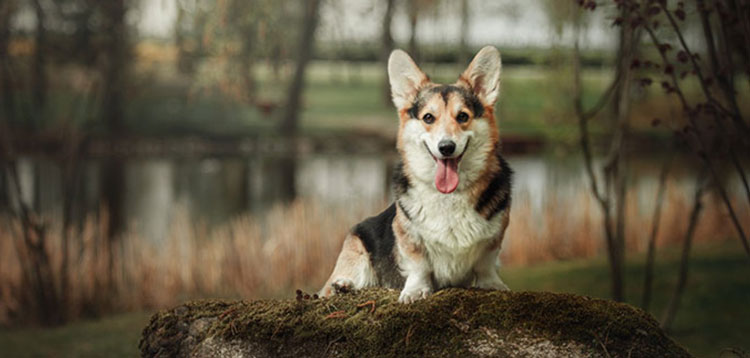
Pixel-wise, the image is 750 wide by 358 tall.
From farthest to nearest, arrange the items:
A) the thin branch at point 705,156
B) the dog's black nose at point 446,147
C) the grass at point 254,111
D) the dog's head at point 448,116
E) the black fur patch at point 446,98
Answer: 1. the grass at point 254,111
2. the thin branch at point 705,156
3. the black fur patch at point 446,98
4. the dog's head at point 448,116
5. the dog's black nose at point 446,147

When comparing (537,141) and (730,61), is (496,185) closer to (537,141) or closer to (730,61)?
(730,61)

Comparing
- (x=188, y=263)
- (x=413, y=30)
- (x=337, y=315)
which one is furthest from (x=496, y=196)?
(x=188, y=263)

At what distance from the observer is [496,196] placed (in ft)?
9.81

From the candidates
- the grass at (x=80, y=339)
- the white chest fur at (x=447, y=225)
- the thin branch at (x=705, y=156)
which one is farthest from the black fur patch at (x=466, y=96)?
the grass at (x=80, y=339)

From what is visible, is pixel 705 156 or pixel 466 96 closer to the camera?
pixel 466 96

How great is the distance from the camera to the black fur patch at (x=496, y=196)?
2.95m

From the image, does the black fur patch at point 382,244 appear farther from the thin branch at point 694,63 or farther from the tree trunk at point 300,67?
the tree trunk at point 300,67

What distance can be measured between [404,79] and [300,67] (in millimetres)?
18299

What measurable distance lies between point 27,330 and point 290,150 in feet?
49.2

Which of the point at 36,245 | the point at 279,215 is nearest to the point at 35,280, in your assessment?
the point at 36,245

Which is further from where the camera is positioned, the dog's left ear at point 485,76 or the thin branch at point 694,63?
the thin branch at point 694,63

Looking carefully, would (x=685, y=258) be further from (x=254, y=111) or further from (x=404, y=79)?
(x=254, y=111)

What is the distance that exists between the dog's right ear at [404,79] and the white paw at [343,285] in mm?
826

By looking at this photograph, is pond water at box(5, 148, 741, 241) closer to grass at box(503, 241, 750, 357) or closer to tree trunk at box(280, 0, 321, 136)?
tree trunk at box(280, 0, 321, 136)
